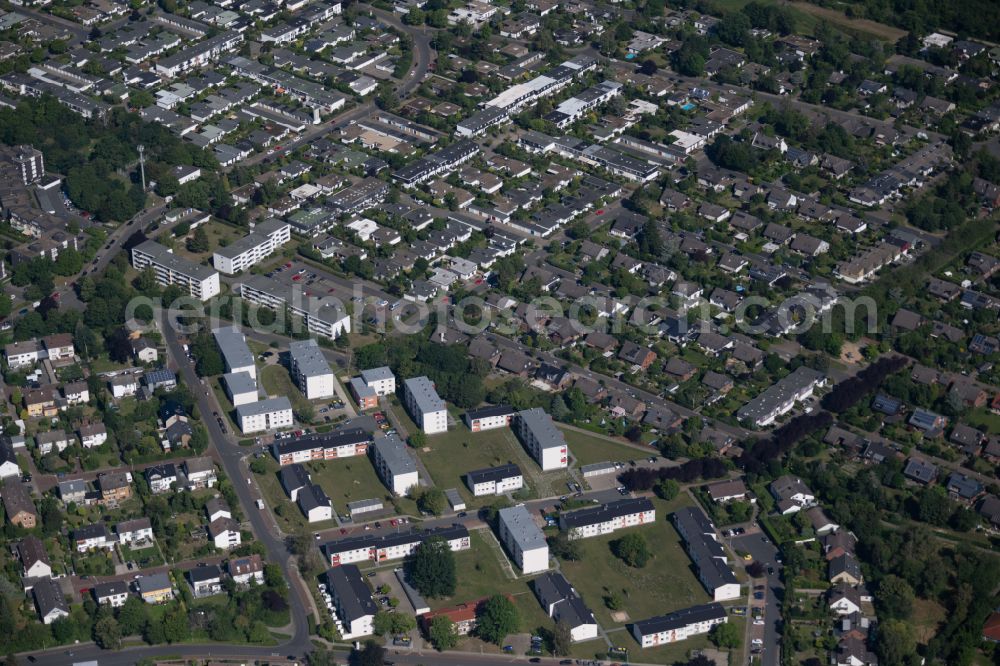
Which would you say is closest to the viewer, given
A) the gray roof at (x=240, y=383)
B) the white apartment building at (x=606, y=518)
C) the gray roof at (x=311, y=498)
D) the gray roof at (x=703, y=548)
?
the gray roof at (x=703, y=548)

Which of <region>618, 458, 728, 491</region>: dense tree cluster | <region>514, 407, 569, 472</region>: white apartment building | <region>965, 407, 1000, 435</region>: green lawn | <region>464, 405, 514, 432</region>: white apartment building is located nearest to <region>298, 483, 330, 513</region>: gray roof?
<region>464, 405, 514, 432</region>: white apartment building

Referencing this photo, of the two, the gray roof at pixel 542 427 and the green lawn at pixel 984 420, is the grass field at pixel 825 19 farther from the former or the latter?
the gray roof at pixel 542 427

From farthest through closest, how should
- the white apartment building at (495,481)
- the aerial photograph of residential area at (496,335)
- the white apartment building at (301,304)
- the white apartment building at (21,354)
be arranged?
1. the white apartment building at (301,304)
2. the white apartment building at (21,354)
3. the white apartment building at (495,481)
4. the aerial photograph of residential area at (496,335)

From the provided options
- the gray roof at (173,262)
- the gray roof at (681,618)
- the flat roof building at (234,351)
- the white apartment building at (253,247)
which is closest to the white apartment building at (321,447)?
the flat roof building at (234,351)

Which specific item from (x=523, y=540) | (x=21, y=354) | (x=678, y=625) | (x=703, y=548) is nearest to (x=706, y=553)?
(x=703, y=548)

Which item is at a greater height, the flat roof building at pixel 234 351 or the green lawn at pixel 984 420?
the green lawn at pixel 984 420

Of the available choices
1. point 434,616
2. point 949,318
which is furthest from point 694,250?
point 434,616

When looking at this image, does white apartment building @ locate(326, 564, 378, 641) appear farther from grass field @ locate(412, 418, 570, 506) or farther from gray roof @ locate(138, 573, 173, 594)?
grass field @ locate(412, 418, 570, 506)
